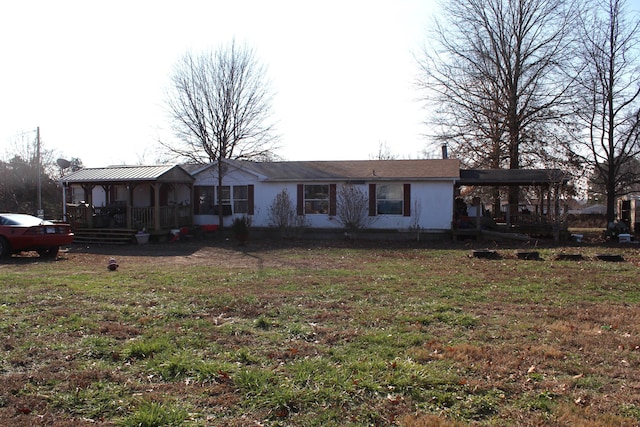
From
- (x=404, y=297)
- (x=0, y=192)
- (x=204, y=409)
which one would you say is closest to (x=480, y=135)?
(x=404, y=297)

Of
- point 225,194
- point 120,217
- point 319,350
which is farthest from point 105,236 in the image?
point 319,350

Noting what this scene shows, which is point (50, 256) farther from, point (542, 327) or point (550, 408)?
point (550, 408)

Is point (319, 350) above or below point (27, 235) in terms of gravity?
below

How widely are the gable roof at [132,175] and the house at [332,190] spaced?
1.55 meters

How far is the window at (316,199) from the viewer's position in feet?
70.2

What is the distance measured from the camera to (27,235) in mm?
13875

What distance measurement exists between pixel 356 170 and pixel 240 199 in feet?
17.7

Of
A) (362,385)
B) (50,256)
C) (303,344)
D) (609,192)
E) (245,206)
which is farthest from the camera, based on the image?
(609,192)

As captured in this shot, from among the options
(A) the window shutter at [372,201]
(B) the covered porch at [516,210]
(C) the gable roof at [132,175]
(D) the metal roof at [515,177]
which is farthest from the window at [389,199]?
(C) the gable roof at [132,175]

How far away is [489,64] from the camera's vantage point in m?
26.7

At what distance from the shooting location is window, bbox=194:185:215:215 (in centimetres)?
2308

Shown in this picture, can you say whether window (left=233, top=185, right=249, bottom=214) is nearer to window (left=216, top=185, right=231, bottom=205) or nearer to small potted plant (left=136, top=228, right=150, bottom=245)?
window (left=216, top=185, right=231, bottom=205)

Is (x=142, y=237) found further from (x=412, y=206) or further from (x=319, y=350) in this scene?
(x=319, y=350)

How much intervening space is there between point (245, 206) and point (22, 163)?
982 inches
